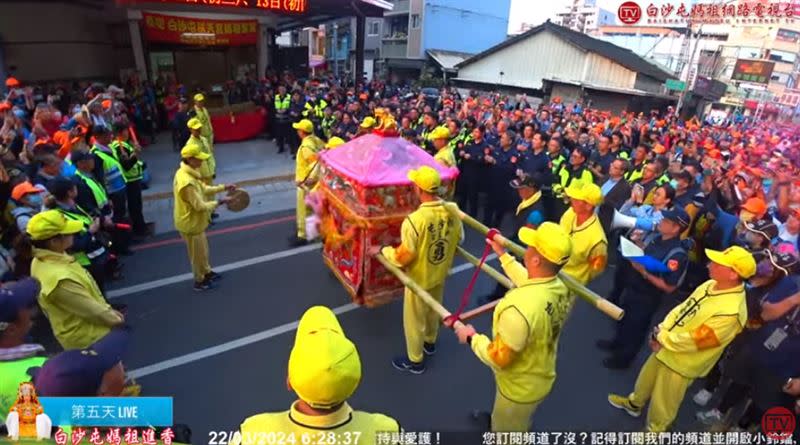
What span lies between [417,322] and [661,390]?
2.01 m

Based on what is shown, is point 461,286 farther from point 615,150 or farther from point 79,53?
point 79,53

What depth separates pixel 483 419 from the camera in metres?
3.72

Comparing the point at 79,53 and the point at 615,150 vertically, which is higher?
the point at 79,53

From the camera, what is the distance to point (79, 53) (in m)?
13.0

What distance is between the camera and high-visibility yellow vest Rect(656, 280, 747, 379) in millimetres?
2928

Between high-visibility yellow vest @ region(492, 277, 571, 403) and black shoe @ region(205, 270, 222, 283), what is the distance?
13.1ft

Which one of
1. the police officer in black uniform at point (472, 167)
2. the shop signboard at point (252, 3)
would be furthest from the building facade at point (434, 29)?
the police officer in black uniform at point (472, 167)

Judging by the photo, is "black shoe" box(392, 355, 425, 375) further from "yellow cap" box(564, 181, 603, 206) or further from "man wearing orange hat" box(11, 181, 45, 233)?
"man wearing orange hat" box(11, 181, 45, 233)

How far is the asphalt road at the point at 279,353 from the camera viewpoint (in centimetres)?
382

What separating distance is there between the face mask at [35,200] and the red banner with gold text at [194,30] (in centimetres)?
1066

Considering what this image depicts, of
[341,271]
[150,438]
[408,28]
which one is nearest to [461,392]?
[341,271]

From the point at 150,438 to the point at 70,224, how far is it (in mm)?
1813

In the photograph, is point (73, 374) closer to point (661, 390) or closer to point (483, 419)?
point (483, 419)

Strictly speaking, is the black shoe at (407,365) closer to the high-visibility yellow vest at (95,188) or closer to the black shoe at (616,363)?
the black shoe at (616,363)
